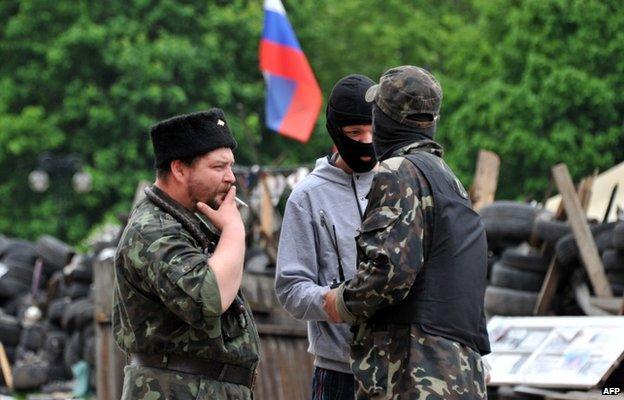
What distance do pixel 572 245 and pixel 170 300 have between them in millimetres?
7663

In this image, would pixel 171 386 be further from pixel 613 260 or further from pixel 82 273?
pixel 82 273

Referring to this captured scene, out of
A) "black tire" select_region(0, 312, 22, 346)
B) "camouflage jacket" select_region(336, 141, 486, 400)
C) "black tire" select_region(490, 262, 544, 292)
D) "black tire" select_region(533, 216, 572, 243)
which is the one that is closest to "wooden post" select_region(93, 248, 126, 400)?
"black tire" select_region(490, 262, 544, 292)

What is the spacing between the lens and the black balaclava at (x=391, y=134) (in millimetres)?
5227

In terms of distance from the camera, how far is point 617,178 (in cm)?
1819

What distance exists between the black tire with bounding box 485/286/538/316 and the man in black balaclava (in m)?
6.73

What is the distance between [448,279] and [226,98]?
115 feet

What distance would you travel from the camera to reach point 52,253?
23.6 metres

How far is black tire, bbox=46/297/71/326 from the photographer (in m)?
21.0

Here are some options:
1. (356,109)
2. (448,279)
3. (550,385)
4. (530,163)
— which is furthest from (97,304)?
(530,163)

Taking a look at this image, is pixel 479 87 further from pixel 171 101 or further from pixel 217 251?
pixel 217 251

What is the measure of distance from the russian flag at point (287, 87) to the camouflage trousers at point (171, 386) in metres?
11.9

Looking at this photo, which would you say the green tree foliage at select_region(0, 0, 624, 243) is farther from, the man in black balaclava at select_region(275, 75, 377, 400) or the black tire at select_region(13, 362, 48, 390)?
the man in black balaclava at select_region(275, 75, 377, 400)

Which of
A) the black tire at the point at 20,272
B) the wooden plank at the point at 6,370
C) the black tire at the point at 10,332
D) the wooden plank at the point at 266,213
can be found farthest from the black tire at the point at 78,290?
the wooden plank at the point at 266,213

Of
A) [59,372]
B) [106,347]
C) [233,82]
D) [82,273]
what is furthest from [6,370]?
[233,82]
